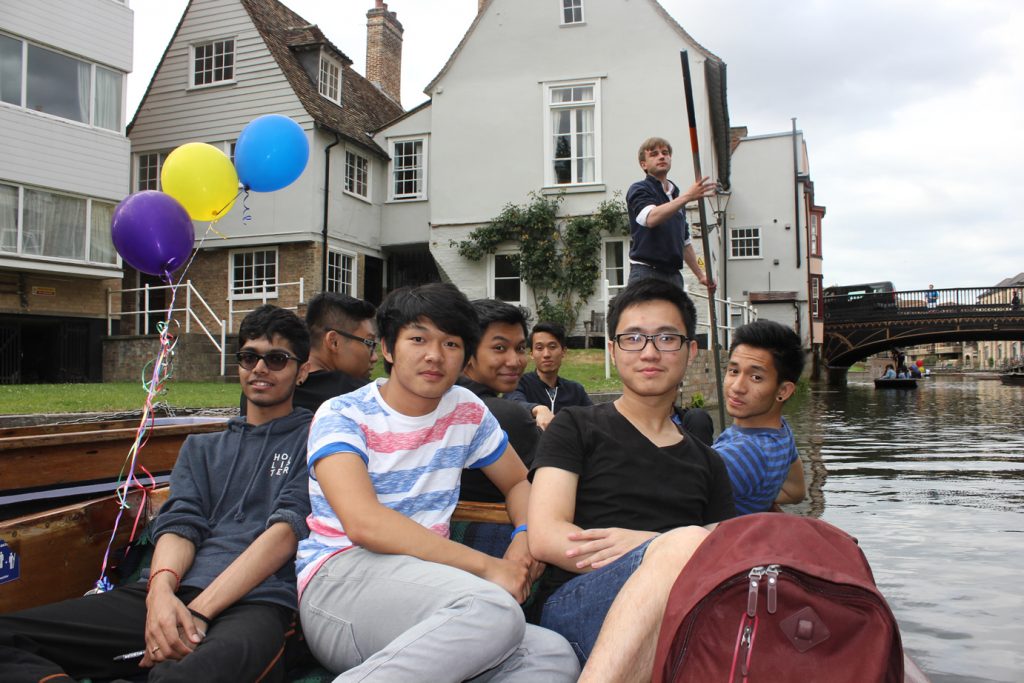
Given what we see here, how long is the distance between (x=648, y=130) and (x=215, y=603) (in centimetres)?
1587

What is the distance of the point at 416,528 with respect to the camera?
2.19 meters

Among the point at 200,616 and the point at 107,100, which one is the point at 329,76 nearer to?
the point at 107,100

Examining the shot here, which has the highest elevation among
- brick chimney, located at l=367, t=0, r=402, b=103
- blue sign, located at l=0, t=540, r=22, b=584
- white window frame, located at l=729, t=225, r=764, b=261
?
brick chimney, located at l=367, t=0, r=402, b=103

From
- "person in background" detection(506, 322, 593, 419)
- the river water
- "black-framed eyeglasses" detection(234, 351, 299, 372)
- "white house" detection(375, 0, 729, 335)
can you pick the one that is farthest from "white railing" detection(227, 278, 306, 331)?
"black-framed eyeglasses" detection(234, 351, 299, 372)

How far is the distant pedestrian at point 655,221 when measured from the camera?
5.17m

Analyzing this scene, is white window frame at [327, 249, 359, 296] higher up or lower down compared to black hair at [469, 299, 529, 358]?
higher up

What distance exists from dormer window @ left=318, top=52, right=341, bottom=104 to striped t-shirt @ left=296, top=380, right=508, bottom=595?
1825cm

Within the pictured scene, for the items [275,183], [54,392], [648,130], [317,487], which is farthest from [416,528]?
[648,130]

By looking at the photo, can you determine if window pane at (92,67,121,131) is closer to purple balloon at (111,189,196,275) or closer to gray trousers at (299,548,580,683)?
purple balloon at (111,189,196,275)

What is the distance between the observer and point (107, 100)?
1652 centimetres

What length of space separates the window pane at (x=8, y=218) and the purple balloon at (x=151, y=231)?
12745 millimetres

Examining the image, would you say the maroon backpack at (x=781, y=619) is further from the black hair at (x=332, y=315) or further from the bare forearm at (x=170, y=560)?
the black hair at (x=332, y=315)

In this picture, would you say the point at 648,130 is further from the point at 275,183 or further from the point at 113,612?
the point at 113,612

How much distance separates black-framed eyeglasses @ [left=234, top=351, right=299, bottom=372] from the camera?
2.89 m
